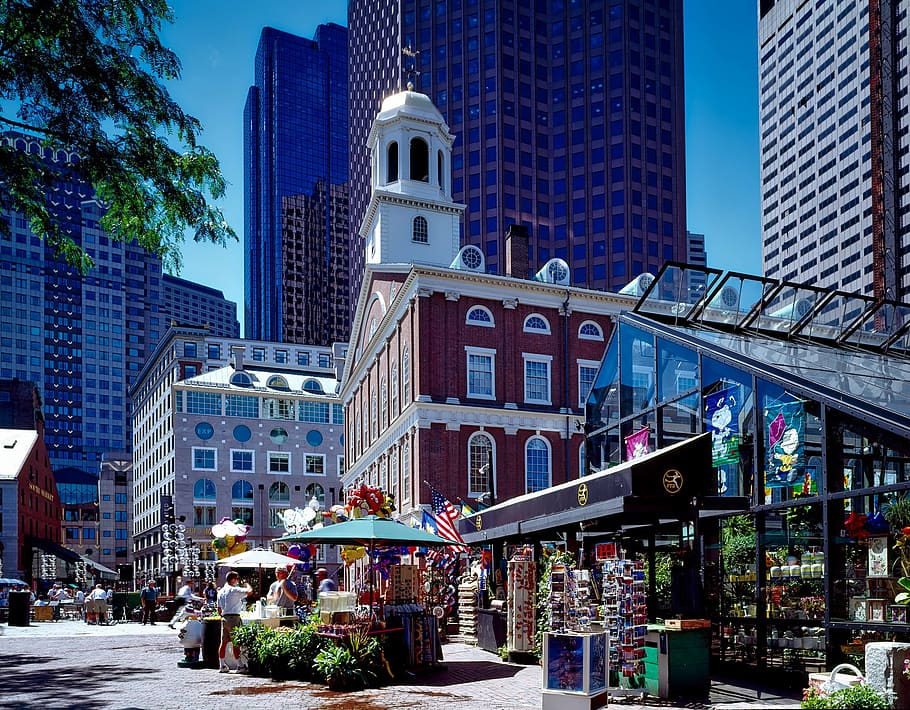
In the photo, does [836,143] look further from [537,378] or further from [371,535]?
[371,535]

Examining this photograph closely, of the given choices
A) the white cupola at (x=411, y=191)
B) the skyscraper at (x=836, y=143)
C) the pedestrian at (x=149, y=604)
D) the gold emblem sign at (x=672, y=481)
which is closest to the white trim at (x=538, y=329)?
the white cupola at (x=411, y=191)

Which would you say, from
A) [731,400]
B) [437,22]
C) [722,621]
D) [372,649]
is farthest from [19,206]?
[437,22]

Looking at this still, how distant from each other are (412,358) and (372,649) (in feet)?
87.8

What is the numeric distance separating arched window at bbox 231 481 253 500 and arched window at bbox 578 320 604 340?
46.7 metres

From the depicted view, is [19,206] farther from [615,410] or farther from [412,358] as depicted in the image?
[412,358]

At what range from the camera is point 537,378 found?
43.7 m

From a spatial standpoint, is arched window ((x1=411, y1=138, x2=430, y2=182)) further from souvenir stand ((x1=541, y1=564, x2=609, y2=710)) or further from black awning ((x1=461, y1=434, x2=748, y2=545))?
souvenir stand ((x1=541, y1=564, x2=609, y2=710))

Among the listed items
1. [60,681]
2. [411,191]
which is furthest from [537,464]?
[60,681]

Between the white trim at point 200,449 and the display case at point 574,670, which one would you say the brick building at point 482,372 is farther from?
the white trim at point 200,449

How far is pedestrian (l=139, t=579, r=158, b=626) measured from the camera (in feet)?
124

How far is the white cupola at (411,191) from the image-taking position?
50.7m

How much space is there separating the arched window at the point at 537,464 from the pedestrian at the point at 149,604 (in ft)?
53.2

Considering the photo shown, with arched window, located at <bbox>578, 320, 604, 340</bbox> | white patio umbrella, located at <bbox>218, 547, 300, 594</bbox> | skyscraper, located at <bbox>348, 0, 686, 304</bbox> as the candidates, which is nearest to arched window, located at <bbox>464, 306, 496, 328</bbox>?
arched window, located at <bbox>578, 320, 604, 340</bbox>

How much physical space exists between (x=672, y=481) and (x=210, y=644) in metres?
10.5
